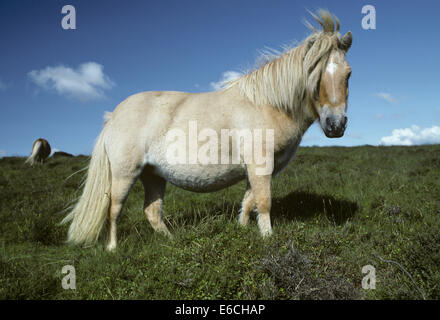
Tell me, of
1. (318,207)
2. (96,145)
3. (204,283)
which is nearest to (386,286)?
(204,283)

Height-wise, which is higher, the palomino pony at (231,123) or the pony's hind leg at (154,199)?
the palomino pony at (231,123)

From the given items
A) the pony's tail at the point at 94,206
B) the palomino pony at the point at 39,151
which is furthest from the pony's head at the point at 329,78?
the palomino pony at the point at 39,151

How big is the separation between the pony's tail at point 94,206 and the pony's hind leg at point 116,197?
124 millimetres

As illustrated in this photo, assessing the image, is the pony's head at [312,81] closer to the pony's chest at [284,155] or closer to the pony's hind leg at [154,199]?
the pony's chest at [284,155]

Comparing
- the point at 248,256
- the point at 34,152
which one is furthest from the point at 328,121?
the point at 34,152

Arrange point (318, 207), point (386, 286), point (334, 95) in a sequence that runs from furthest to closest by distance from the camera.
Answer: point (318, 207) → point (334, 95) → point (386, 286)

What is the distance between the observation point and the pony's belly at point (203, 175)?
3445mm

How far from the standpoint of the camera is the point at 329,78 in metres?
3.10

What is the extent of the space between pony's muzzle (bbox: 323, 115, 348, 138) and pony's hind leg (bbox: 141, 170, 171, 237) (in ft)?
8.27

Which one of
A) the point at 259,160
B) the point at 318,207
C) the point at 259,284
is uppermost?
the point at 259,160
